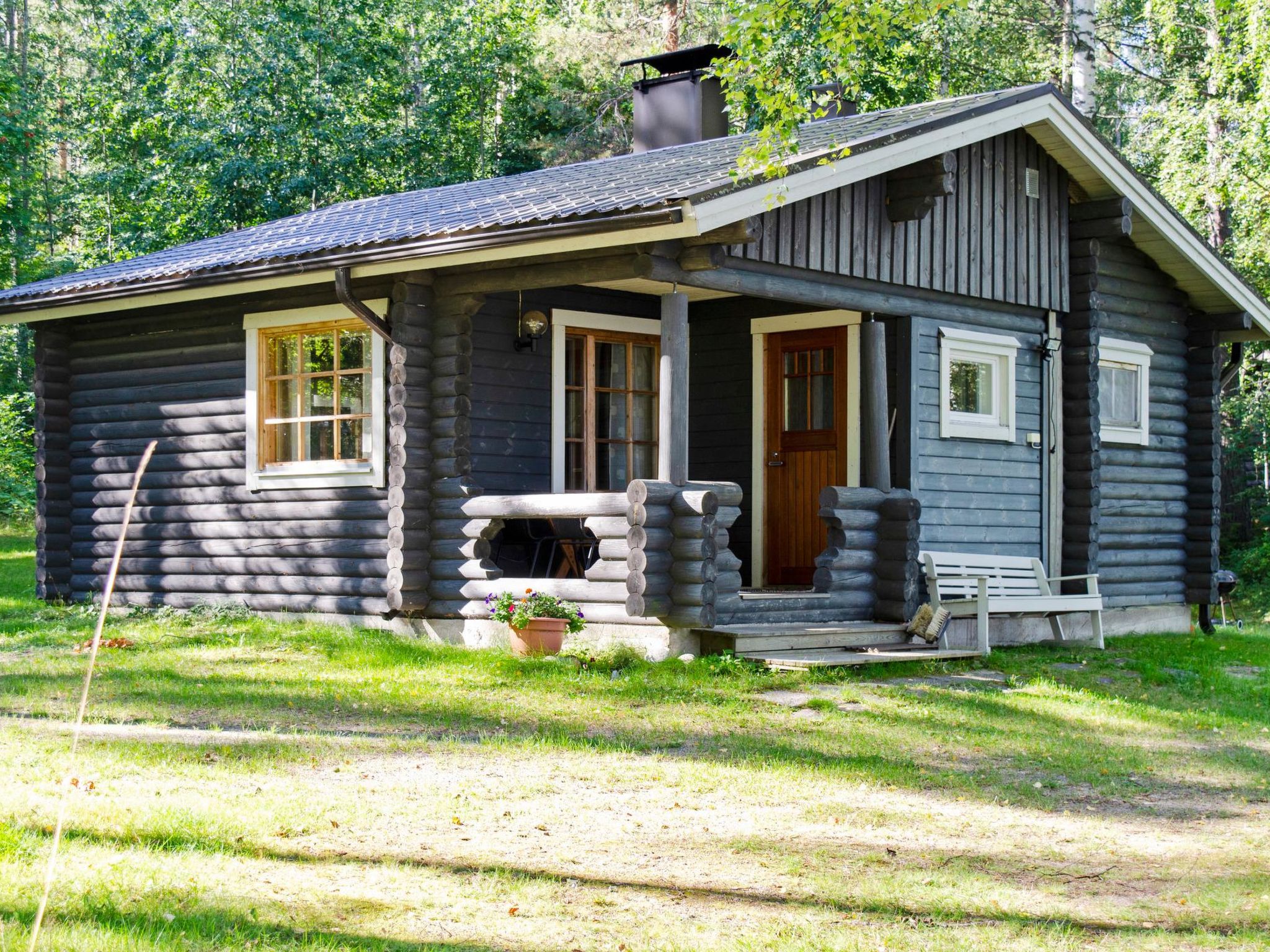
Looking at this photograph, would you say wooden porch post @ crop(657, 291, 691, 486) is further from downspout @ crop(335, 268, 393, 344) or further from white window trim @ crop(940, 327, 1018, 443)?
white window trim @ crop(940, 327, 1018, 443)

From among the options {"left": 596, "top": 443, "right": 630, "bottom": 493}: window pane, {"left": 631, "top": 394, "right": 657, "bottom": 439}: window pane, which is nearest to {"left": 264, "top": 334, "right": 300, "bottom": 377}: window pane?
{"left": 596, "top": 443, "right": 630, "bottom": 493}: window pane

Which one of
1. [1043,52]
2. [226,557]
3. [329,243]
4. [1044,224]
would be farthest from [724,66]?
[1043,52]

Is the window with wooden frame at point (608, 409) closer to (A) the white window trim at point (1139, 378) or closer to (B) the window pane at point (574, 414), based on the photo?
(B) the window pane at point (574, 414)

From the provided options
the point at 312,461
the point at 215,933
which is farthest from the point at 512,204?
the point at 215,933

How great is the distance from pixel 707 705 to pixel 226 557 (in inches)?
231

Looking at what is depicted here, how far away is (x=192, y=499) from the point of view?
13125mm

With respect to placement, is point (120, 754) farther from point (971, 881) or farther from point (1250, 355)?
point (1250, 355)

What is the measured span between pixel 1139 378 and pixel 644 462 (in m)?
5.05

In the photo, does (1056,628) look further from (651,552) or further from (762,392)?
(651,552)

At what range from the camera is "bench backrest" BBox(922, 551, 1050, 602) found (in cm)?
1177

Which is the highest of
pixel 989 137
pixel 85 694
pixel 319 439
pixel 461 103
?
pixel 461 103

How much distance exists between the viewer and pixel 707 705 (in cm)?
860

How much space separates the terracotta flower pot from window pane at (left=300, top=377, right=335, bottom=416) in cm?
310

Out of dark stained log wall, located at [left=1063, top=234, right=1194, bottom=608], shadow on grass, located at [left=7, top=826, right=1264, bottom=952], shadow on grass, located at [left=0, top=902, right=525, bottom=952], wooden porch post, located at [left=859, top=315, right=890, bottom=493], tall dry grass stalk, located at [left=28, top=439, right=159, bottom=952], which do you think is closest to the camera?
tall dry grass stalk, located at [left=28, top=439, right=159, bottom=952]
